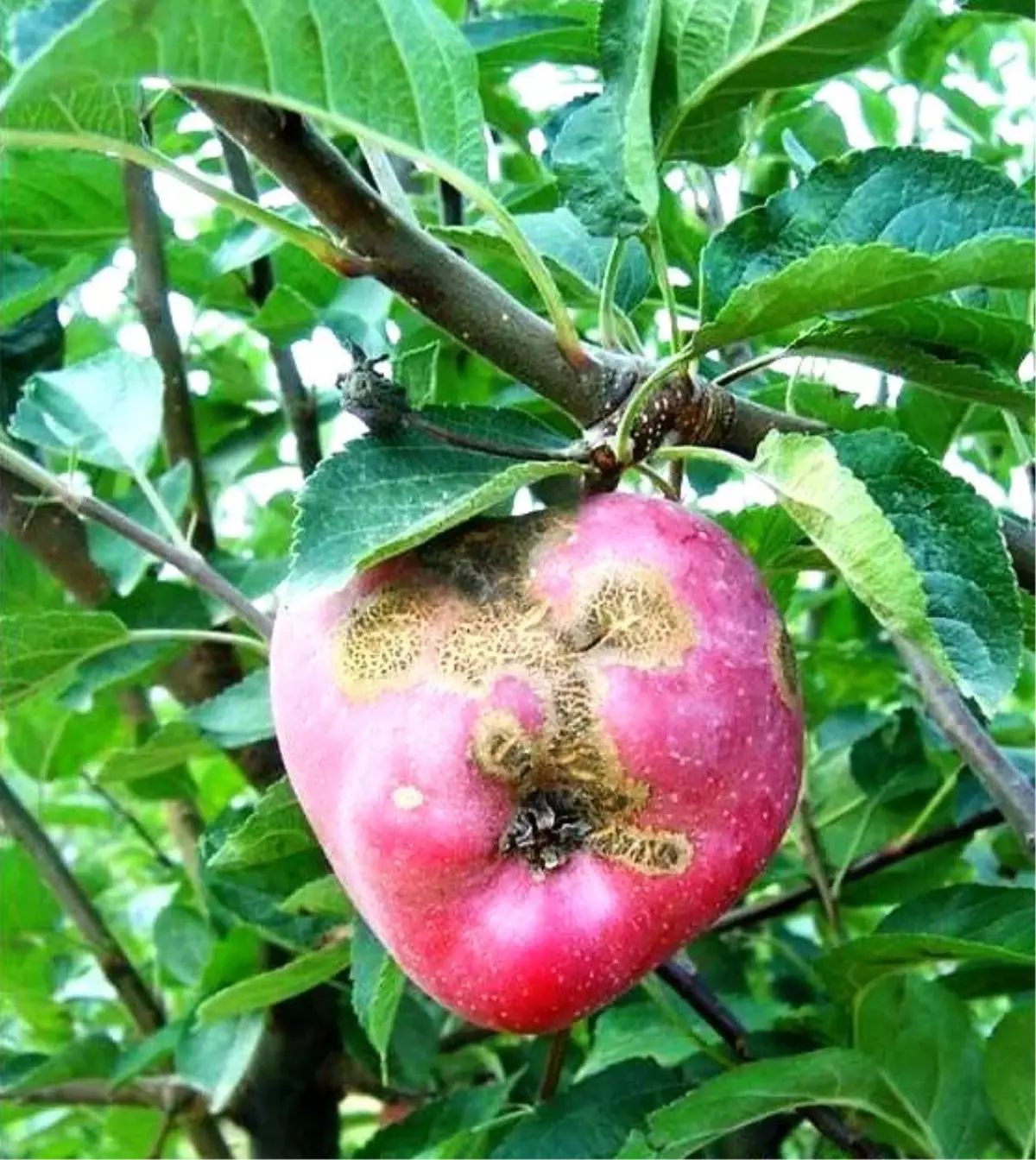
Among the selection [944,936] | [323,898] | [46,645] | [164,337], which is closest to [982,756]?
[944,936]

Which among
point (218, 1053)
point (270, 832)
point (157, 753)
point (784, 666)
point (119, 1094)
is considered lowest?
point (119, 1094)

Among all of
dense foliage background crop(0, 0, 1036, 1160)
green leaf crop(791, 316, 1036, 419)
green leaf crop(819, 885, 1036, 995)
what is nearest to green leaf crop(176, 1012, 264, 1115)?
dense foliage background crop(0, 0, 1036, 1160)

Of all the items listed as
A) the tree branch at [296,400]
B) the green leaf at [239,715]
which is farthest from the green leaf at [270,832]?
the tree branch at [296,400]

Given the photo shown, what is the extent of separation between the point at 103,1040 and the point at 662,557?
73 cm

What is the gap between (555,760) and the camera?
49 centimetres

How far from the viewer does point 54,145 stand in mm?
486

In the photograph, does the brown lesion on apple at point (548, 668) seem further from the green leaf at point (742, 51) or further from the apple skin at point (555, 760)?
the green leaf at point (742, 51)

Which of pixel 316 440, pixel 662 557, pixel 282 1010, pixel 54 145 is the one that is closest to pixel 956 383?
pixel 662 557

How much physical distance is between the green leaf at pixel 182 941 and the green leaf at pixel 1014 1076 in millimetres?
535

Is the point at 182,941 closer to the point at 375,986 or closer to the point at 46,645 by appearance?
the point at 46,645

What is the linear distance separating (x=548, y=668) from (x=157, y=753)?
56 cm

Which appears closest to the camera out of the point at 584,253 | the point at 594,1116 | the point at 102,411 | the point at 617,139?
the point at 617,139

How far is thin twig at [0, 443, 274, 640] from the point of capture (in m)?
0.78

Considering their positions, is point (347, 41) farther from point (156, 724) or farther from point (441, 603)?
point (156, 724)
